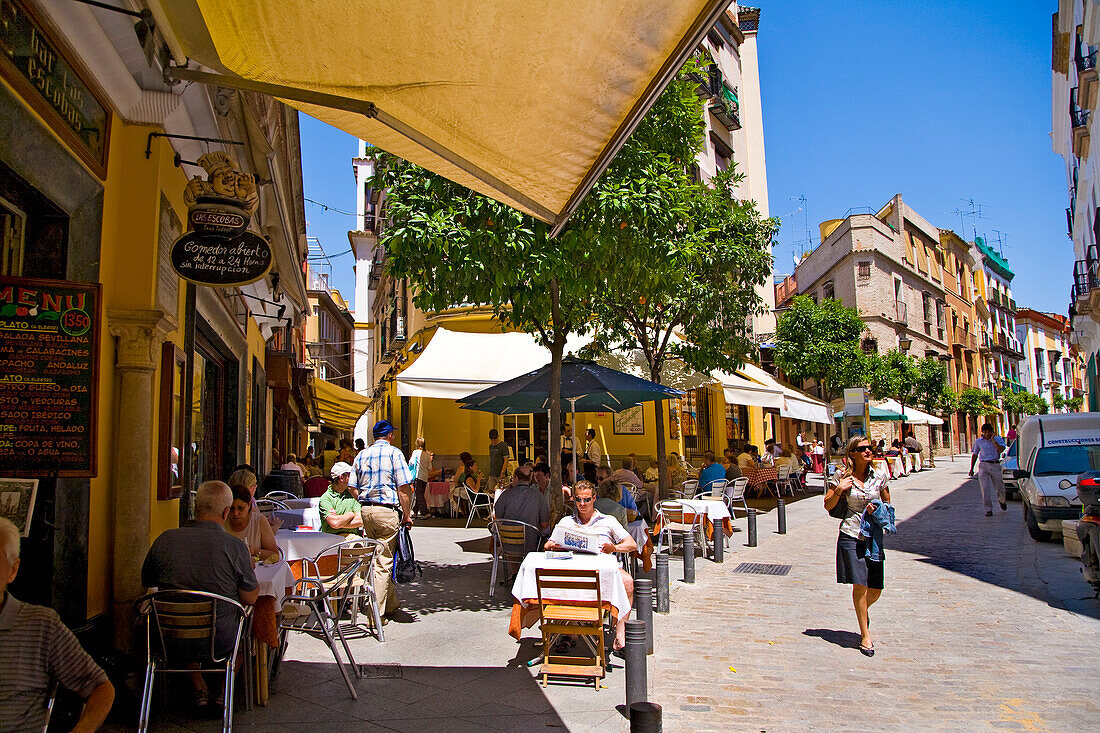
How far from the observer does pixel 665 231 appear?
8.53m

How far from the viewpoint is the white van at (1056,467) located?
1126cm

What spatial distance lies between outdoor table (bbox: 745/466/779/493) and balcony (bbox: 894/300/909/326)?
28455 millimetres

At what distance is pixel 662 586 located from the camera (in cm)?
726

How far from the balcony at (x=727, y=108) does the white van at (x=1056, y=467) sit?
645 inches

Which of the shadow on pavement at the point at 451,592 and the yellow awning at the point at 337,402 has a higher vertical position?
the yellow awning at the point at 337,402

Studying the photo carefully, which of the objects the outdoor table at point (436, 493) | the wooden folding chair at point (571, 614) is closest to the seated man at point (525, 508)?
the wooden folding chair at point (571, 614)

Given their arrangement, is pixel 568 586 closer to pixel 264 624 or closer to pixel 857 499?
pixel 264 624

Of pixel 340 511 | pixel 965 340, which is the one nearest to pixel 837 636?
pixel 340 511

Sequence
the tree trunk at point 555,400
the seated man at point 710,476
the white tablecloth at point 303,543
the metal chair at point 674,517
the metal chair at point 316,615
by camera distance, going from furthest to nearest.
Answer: the seated man at point 710,476
the metal chair at point 674,517
the tree trunk at point 555,400
the white tablecloth at point 303,543
the metal chair at point 316,615

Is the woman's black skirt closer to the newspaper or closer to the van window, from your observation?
the newspaper

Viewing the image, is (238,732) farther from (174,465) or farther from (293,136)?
(293,136)

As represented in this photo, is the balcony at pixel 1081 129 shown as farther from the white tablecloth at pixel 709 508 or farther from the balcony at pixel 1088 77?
the white tablecloth at pixel 709 508

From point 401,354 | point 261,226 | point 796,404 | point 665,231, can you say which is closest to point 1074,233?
point 796,404

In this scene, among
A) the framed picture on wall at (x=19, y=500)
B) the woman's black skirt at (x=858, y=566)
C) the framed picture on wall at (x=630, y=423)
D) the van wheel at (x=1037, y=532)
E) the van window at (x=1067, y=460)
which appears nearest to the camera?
the framed picture on wall at (x=19, y=500)
